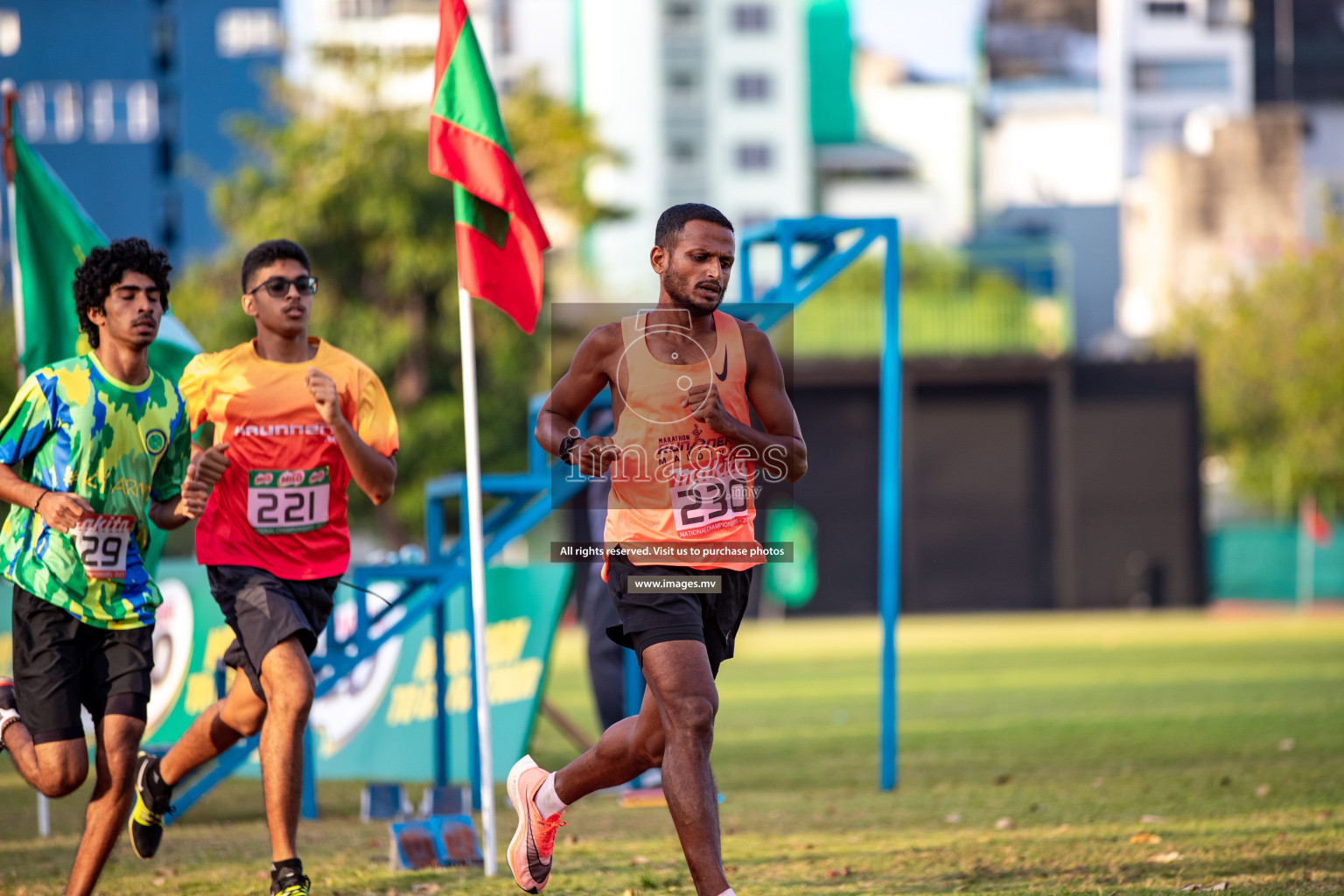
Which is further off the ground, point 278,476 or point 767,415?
point 767,415

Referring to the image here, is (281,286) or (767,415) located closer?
(767,415)

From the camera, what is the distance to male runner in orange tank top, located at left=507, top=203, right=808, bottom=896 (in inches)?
194

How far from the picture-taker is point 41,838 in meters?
7.83

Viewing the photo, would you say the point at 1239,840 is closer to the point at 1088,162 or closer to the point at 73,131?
the point at 73,131

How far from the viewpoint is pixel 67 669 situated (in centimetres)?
546

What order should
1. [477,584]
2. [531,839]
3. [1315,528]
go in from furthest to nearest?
[1315,528], [477,584], [531,839]

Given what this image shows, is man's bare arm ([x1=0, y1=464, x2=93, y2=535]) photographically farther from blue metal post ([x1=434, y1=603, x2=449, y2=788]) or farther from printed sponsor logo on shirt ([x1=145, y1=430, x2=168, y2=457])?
blue metal post ([x1=434, y1=603, x2=449, y2=788])

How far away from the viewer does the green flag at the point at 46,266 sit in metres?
8.26

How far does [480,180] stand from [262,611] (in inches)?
81.7

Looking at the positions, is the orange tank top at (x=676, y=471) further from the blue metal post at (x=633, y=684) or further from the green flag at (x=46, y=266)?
the green flag at (x=46, y=266)

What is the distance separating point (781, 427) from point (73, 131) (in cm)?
6444

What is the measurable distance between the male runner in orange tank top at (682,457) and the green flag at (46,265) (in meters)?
3.91

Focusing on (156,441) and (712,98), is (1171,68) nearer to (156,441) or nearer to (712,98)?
(712,98)

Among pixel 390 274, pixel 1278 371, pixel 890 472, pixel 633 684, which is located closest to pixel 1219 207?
pixel 1278 371
